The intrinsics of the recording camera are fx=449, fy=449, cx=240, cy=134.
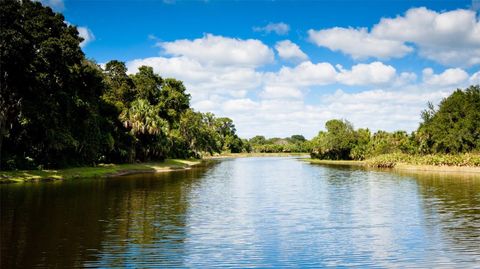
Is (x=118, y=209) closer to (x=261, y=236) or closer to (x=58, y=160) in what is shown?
(x=261, y=236)

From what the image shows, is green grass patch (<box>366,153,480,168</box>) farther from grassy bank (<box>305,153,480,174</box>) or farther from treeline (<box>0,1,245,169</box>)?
treeline (<box>0,1,245,169</box>)

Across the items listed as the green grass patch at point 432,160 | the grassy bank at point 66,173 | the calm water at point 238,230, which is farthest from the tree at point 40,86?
the green grass patch at point 432,160

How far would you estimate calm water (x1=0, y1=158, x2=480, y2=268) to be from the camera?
15734 millimetres

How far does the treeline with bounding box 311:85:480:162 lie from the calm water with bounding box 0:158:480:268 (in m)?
50.9

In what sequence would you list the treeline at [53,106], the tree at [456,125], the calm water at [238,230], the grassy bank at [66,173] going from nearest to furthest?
the calm water at [238,230], the treeline at [53,106], the grassy bank at [66,173], the tree at [456,125]

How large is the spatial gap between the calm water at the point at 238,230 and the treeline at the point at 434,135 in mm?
50916

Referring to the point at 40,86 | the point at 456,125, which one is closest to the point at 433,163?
the point at 456,125

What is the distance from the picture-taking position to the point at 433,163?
77188 millimetres

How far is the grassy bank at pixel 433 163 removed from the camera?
228 feet

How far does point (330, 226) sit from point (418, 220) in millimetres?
5291

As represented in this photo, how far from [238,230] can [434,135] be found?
248 feet

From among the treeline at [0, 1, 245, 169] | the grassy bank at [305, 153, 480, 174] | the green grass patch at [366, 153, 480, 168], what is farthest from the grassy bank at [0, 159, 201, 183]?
the grassy bank at [305, 153, 480, 174]

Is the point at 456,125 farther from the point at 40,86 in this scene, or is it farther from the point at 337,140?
the point at 40,86

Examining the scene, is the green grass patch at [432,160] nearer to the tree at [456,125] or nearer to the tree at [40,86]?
the tree at [456,125]
